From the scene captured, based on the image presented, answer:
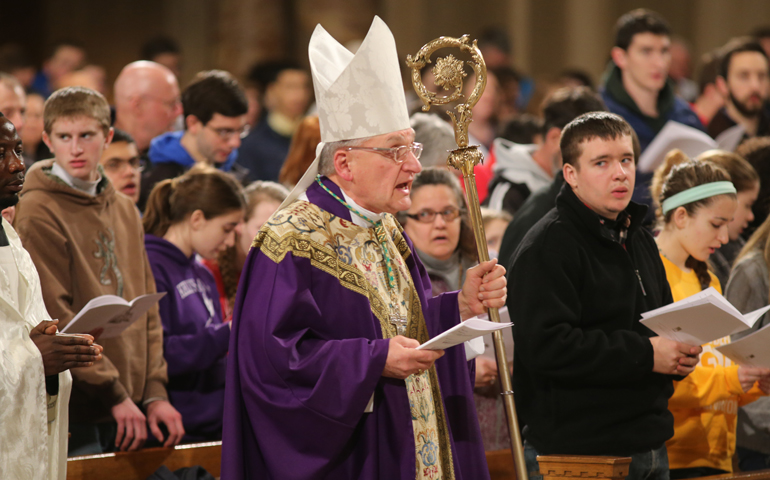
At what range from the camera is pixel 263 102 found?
10352 mm

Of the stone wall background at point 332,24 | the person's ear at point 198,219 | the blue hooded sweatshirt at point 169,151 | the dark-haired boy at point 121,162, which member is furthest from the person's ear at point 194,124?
the stone wall background at point 332,24

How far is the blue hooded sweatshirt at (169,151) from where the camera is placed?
18.6ft

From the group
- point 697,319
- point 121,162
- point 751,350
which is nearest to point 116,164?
point 121,162

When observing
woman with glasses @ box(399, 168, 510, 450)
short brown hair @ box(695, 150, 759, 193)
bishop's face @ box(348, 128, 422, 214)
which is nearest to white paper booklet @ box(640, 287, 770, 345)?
bishop's face @ box(348, 128, 422, 214)

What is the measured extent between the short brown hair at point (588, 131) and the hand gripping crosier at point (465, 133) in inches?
22.0

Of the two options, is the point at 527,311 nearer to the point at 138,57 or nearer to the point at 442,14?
the point at 442,14

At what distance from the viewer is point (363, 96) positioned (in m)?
3.21

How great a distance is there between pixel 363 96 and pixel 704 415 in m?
2.05

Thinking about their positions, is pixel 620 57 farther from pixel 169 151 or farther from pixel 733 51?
pixel 169 151

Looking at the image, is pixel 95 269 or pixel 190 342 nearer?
pixel 95 269

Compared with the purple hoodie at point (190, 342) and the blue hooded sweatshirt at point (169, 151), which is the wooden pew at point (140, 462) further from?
the blue hooded sweatshirt at point (169, 151)

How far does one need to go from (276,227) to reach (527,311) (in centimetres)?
103

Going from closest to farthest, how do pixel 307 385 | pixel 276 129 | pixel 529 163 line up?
1. pixel 307 385
2. pixel 529 163
3. pixel 276 129

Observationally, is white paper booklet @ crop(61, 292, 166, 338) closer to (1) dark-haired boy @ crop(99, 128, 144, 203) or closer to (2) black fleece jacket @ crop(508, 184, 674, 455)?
(1) dark-haired boy @ crop(99, 128, 144, 203)
